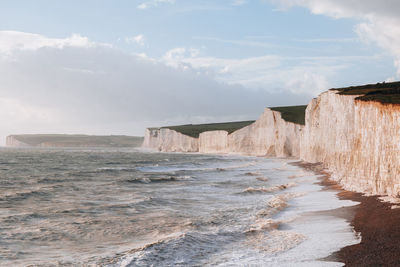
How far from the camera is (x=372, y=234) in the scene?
33.5 feet

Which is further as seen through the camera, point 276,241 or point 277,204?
point 277,204

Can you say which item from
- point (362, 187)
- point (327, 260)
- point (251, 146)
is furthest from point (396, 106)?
point (251, 146)

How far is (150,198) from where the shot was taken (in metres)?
19.2

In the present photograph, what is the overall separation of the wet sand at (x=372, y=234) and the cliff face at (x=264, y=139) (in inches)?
1863

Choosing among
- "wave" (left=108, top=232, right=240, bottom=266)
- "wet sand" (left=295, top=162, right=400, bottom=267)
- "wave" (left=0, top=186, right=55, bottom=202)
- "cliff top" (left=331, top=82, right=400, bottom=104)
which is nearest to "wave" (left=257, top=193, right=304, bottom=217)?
"wet sand" (left=295, top=162, right=400, bottom=267)

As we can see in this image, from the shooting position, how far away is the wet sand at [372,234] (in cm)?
824

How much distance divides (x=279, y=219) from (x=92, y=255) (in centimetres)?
673

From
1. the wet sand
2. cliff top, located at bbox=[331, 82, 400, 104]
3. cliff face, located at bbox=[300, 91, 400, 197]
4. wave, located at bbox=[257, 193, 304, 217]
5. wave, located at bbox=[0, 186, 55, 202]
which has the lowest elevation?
wave, located at bbox=[0, 186, 55, 202]

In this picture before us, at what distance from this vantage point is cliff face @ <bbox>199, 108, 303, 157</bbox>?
6450cm

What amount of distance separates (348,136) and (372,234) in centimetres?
1550

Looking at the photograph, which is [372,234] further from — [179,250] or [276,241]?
[179,250]

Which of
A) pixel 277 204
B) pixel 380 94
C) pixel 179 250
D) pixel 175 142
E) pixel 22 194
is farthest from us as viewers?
pixel 175 142

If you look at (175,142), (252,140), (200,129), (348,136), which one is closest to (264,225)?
(348,136)

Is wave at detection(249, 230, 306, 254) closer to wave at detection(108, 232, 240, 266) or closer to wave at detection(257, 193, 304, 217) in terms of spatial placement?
wave at detection(108, 232, 240, 266)
